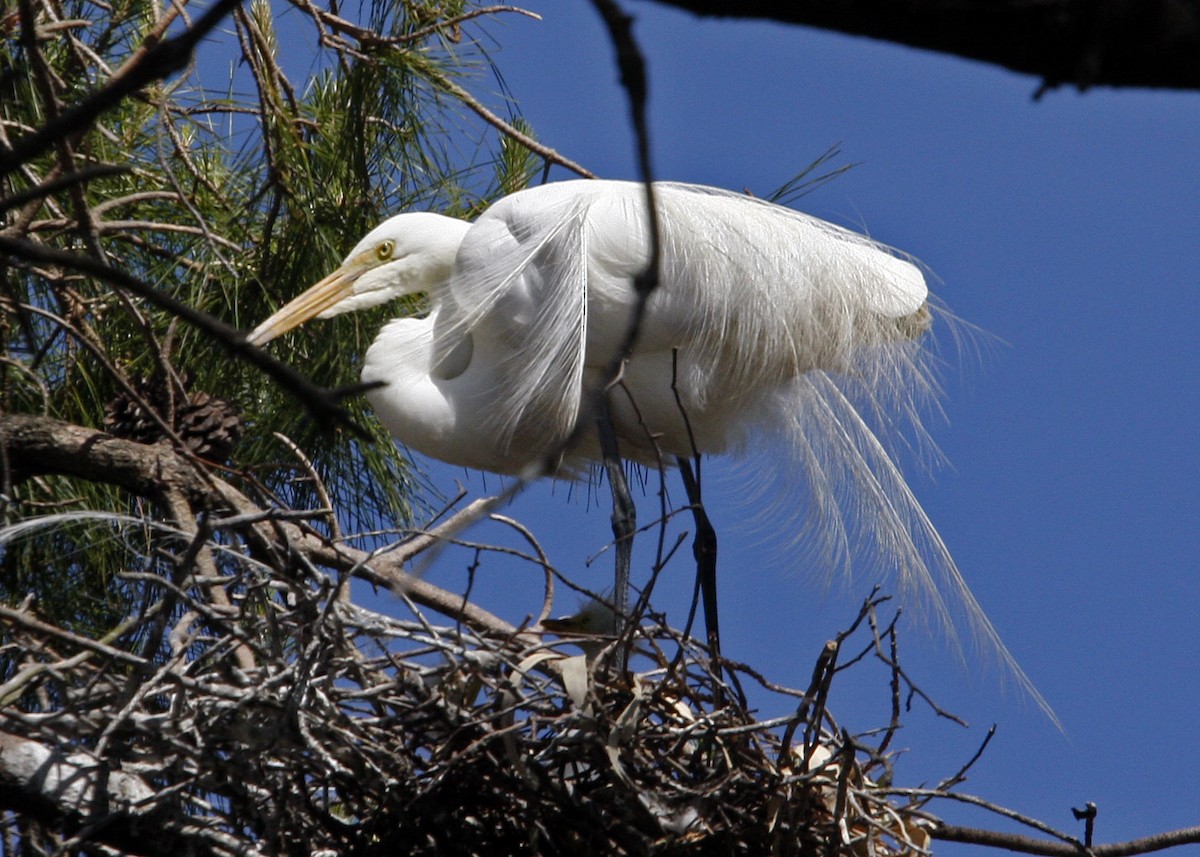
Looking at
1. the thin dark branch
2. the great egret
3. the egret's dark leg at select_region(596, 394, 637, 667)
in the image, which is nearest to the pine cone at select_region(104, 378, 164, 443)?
the great egret

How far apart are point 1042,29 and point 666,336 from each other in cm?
189

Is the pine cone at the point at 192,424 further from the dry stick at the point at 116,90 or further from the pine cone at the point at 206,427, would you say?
the dry stick at the point at 116,90

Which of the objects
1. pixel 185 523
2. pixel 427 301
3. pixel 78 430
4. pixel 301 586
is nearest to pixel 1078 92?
pixel 301 586

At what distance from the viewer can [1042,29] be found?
0.62 meters

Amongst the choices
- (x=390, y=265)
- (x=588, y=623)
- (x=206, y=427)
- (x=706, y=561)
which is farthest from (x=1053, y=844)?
(x=390, y=265)

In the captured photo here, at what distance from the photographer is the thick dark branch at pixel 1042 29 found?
0.61 meters

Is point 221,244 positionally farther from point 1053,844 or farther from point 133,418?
point 1053,844

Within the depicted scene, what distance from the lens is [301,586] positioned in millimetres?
1618

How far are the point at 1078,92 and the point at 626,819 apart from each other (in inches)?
46.9

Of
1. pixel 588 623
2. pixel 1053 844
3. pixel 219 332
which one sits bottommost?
pixel 219 332

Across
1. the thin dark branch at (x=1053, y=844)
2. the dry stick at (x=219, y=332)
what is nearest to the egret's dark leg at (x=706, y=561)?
the thin dark branch at (x=1053, y=844)

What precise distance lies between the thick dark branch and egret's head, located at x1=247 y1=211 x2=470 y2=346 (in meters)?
2.00

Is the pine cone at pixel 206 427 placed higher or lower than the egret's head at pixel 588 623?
higher

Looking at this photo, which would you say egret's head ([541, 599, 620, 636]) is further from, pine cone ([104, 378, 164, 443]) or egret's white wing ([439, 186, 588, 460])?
pine cone ([104, 378, 164, 443])
